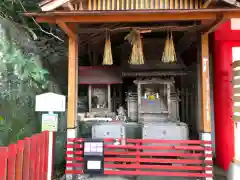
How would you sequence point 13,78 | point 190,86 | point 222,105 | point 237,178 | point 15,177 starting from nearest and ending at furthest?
point 15,177 → point 237,178 → point 13,78 → point 222,105 → point 190,86

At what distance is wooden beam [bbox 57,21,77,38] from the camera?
5129 millimetres

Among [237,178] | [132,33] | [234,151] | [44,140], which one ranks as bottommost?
[237,178]

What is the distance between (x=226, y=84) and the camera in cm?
681

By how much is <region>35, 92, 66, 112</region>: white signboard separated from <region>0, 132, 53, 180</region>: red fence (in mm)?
693

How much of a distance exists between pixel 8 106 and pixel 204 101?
5104mm

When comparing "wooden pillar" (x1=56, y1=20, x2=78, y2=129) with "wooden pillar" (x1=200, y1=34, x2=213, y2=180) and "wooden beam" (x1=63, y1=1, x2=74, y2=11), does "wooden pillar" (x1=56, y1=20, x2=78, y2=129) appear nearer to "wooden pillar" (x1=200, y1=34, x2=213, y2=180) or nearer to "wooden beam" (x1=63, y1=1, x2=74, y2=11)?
"wooden beam" (x1=63, y1=1, x2=74, y2=11)

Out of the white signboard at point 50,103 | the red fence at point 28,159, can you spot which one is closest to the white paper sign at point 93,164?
the red fence at point 28,159

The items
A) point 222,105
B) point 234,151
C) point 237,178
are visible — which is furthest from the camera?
point 222,105

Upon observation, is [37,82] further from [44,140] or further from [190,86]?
[190,86]

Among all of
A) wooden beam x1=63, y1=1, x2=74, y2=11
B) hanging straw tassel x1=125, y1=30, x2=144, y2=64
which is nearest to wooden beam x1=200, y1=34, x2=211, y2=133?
hanging straw tassel x1=125, y1=30, x2=144, y2=64

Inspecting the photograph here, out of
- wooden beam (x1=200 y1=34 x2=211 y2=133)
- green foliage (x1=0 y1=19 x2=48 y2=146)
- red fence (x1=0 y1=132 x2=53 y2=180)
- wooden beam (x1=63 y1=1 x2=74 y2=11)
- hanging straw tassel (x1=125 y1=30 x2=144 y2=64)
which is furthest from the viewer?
hanging straw tassel (x1=125 y1=30 x2=144 y2=64)

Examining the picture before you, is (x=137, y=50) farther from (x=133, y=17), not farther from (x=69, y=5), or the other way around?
(x=69, y=5)

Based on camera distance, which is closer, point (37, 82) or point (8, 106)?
point (8, 106)

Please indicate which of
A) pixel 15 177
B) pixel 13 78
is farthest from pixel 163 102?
pixel 15 177
